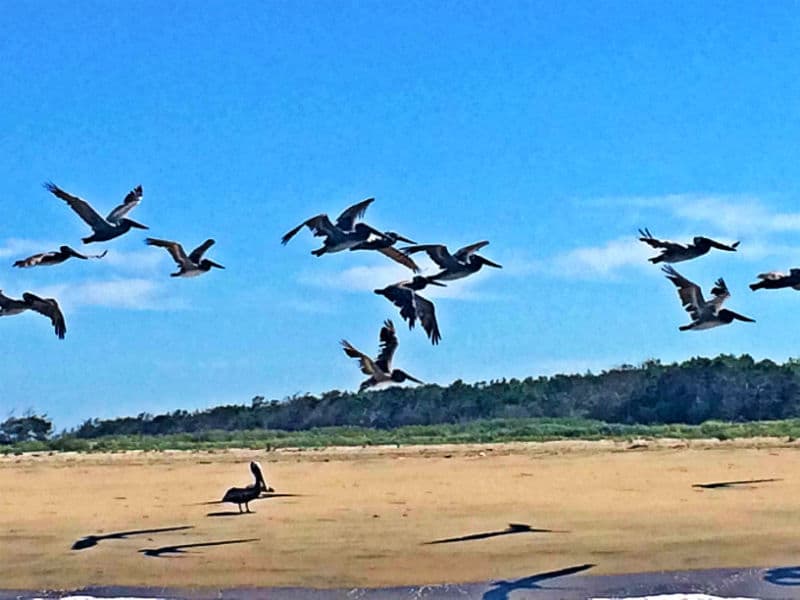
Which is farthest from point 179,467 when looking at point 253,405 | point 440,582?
point 253,405

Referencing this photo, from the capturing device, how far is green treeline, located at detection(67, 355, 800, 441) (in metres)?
48.8

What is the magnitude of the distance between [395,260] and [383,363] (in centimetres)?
147

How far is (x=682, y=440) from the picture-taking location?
1396 inches

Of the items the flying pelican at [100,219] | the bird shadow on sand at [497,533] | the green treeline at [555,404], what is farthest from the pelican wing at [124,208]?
the green treeline at [555,404]

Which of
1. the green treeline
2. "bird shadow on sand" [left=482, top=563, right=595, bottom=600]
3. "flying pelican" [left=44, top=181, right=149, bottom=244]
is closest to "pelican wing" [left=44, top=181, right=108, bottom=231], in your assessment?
"flying pelican" [left=44, top=181, right=149, bottom=244]

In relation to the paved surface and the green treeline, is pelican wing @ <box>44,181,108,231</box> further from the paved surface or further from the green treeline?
the green treeline

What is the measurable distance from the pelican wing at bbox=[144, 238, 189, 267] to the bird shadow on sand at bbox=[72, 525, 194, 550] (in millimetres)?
3681

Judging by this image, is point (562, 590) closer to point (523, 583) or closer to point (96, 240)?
point (523, 583)

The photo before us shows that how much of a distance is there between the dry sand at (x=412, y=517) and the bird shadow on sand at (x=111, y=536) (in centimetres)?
18

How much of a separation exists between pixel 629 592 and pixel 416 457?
1568cm


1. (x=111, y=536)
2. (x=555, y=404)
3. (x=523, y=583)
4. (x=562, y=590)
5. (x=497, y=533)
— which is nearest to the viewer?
(x=562, y=590)

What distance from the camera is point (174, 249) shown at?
23594 mm

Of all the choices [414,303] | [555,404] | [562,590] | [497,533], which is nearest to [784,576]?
[562,590]

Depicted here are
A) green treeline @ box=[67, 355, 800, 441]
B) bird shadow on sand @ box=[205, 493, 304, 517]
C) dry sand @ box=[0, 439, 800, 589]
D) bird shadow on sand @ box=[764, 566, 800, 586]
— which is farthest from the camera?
green treeline @ box=[67, 355, 800, 441]
